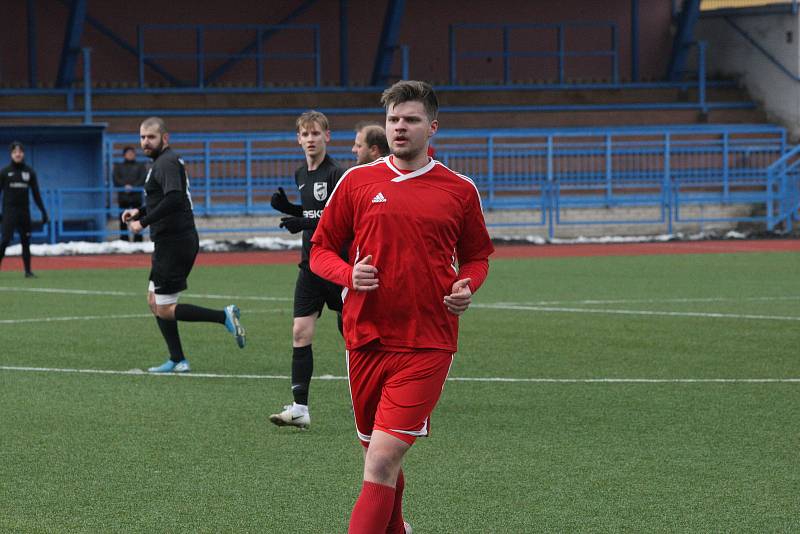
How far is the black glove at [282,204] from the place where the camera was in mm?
8152

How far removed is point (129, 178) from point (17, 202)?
7151 mm

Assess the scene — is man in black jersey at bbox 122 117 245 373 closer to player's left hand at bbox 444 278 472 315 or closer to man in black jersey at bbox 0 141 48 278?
player's left hand at bbox 444 278 472 315

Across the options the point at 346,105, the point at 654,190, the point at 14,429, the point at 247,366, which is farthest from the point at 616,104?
the point at 14,429

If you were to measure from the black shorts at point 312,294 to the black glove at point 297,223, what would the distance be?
1.00 ft

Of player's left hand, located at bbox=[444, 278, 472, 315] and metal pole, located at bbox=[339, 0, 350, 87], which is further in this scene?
metal pole, located at bbox=[339, 0, 350, 87]

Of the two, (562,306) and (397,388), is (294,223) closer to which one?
(397,388)

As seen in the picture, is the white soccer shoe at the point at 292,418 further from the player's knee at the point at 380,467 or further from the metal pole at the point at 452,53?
the metal pole at the point at 452,53

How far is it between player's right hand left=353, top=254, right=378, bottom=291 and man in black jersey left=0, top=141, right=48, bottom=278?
1682cm

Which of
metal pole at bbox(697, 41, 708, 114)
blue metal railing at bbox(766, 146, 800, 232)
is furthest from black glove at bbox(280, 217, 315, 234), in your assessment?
metal pole at bbox(697, 41, 708, 114)

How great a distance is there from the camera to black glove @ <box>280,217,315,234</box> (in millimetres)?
8680

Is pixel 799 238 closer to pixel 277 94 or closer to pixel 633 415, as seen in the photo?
pixel 277 94

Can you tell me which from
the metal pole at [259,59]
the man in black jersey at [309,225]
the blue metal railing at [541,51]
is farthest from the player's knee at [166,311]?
the blue metal railing at [541,51]

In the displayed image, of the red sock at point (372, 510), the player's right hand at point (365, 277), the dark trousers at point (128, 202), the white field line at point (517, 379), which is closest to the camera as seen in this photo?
the red sock at point (372, 510)

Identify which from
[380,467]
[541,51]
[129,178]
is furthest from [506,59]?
[380,467]
